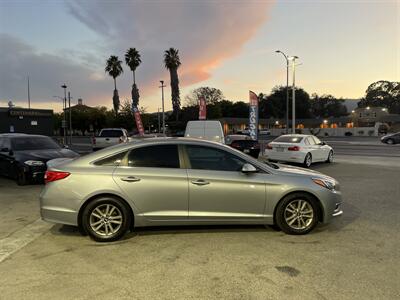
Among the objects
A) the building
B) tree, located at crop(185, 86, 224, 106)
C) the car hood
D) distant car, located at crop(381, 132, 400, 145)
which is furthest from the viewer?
tree, located at crop(185, 86, 224, 106)

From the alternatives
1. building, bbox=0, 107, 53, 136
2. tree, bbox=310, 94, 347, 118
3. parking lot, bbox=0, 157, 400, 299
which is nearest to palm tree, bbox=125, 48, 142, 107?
building, bbox=0, 107, 53, 136

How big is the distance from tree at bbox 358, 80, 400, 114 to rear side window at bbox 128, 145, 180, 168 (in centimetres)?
14886

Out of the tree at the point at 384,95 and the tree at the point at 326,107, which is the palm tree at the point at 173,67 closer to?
the tree at the point at 326,107

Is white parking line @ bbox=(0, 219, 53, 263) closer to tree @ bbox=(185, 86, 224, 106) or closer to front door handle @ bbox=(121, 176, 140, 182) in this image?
front door handle @ bbox=(121, 176, 140, 182)

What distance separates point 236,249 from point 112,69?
248 feet

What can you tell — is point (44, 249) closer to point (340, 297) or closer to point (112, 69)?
point (340, 297)

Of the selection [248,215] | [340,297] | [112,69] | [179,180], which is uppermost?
[112,69]

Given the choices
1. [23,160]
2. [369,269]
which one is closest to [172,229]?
[369,269]

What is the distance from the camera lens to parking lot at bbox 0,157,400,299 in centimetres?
391

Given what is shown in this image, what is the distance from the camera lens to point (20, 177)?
10961mm

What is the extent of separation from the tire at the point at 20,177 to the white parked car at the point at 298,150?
9984mm

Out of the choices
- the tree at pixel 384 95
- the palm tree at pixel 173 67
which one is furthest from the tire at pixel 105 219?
the tree at pixel 384 95

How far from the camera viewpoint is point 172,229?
20.0ft

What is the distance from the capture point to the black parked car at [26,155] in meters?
10.8
